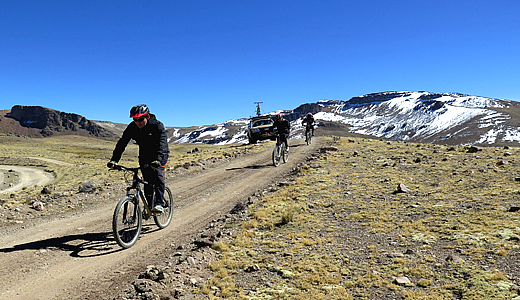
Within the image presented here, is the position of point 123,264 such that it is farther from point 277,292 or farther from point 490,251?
point 490,251

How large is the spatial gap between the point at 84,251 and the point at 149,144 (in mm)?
2719

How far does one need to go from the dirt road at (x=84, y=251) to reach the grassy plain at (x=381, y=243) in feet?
5.00

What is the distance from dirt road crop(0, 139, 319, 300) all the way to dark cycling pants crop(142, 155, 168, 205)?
0.96 metres

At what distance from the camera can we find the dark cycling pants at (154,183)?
732cm

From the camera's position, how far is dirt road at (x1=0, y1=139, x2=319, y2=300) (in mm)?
4977

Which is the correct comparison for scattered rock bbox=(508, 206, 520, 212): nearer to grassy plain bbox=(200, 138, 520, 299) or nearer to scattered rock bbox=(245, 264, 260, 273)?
grassy plain bbox=(200, 138, 520, 299)

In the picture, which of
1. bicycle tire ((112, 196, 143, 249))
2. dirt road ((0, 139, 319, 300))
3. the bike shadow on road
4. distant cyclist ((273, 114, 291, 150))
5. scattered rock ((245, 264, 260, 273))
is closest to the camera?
dirt road ((0, 139, 319, 300))

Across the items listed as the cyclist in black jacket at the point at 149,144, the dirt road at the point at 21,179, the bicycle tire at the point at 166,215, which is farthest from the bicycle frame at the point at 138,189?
the dirt road at the point at 21,179

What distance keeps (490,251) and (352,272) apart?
255 centimetres

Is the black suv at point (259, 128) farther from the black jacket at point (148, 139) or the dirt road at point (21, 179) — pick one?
the dirt road at point (21, 179)

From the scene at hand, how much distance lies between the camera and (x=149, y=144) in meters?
7.27

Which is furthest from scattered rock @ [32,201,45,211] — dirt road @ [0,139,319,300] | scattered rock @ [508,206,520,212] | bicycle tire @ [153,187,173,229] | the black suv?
the black suv

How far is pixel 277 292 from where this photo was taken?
468 centimetres

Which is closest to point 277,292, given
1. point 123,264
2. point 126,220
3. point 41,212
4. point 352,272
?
point 352,272
